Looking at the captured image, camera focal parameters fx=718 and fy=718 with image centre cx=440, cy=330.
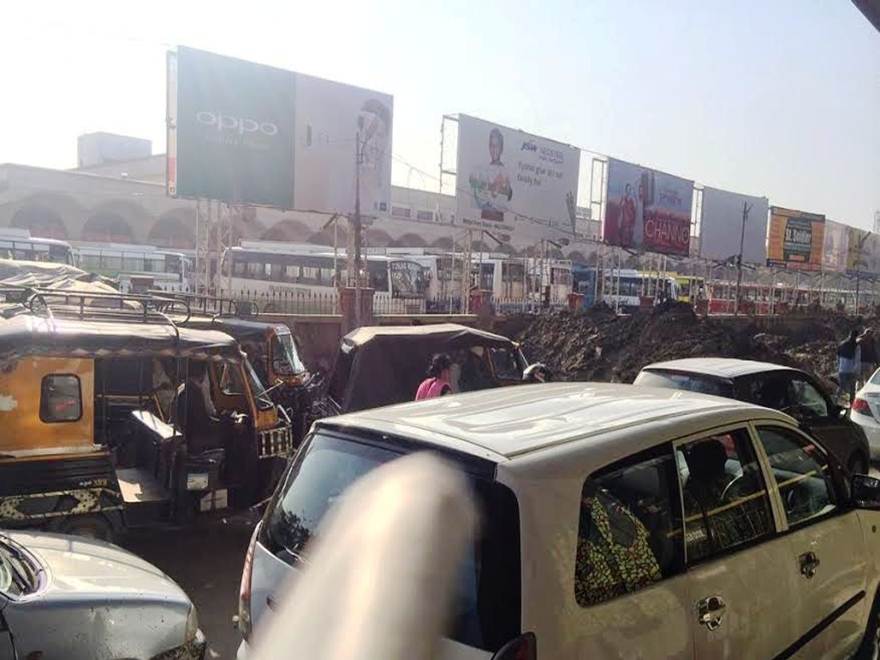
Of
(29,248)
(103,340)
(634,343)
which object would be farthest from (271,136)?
(29,248)

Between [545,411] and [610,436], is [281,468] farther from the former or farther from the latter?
[610,436]

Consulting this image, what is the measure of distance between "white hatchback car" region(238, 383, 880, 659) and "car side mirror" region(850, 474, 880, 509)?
9 centimetres

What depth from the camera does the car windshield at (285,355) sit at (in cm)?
1115

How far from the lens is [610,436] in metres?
2.53

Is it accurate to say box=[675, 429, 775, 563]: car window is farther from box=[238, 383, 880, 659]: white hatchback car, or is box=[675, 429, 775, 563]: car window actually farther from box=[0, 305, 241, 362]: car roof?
box=[0, 305, 241, 362]: car roof

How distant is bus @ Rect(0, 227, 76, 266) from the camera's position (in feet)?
86.5

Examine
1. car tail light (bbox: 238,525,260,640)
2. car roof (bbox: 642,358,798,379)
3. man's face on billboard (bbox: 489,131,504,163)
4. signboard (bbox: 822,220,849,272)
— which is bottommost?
car tail light (bbox: 238,525,260,640)

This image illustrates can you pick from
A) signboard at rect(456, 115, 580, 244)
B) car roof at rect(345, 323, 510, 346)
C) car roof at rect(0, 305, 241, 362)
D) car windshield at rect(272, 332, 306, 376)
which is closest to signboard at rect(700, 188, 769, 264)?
signboard at rect(456, 115, 580, 244)

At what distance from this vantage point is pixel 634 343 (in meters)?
20.5

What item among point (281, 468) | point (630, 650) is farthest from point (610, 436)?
point (281, 468)

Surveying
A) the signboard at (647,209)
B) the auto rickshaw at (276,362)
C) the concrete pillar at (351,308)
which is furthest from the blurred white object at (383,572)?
the signboard at (647,209)

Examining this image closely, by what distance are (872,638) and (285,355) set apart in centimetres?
901

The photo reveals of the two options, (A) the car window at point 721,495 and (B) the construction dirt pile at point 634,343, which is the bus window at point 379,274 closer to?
(B) the construction dirt pile at point 634,343

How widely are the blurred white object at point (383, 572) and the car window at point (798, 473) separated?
177cm
